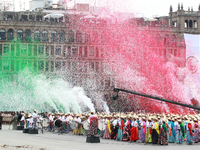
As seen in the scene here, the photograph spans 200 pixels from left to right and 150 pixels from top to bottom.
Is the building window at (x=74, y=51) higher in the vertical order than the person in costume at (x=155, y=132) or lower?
higher

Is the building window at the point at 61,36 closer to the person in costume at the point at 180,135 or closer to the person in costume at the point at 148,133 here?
the person in costume at the point at 148,133

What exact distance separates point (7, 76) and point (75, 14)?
616 inches

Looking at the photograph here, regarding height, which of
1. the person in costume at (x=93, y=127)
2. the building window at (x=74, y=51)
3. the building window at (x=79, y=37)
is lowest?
the person in costume at (x=93, y=127)

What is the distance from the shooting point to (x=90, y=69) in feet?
233

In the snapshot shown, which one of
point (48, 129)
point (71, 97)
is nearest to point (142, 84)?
point (71, 97)

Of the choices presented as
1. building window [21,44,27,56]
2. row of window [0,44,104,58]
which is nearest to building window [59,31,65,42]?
row of window [0,44,104,58]

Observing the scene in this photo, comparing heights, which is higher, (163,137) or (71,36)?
(71,36)

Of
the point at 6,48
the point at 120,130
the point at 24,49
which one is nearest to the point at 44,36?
the point at 24,49

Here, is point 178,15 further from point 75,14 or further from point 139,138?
point 139,138

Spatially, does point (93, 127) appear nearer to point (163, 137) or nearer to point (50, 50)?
point (163, 137)

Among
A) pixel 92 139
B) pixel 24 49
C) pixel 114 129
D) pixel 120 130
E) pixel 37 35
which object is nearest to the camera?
pixel 92 139

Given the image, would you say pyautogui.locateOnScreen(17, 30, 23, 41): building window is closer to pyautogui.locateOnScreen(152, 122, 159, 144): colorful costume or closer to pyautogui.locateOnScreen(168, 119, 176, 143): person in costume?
pyautogui.locateOnScreen(168, 119, 176, 143): person in costume

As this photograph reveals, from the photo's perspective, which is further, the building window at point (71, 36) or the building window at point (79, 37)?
the building window at point (71, 36)

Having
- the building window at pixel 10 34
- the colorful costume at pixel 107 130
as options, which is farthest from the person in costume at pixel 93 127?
the building window at pixel 10 34
